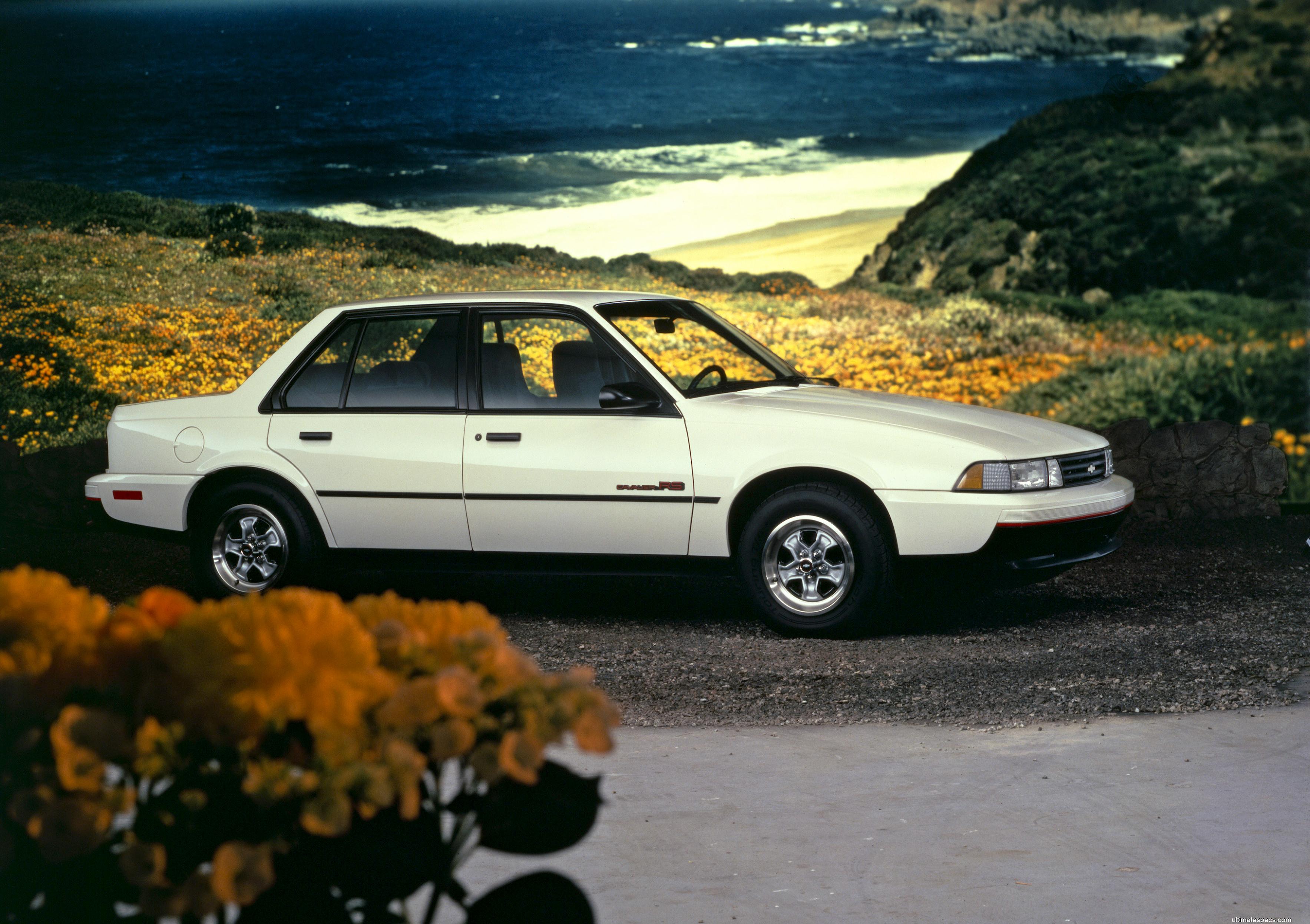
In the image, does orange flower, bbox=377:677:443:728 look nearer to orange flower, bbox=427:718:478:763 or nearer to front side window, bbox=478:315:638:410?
orange flower, bbox=427:718:478:763

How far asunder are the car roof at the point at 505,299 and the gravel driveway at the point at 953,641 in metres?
1.56

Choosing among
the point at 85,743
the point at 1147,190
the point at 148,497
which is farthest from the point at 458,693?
the point at 1147,190

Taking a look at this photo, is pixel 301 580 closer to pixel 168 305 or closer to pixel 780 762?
pixel 780 762

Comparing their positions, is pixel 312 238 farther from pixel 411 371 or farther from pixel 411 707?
pixel 411 707

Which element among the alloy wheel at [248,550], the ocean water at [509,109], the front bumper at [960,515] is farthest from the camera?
the ocean water at [509,109]

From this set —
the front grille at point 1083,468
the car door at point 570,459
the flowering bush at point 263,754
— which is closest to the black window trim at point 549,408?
the car door at point 570,459

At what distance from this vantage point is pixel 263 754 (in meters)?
1.46

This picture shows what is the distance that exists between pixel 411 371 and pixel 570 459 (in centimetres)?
104

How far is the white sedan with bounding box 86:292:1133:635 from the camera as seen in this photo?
6516 mm

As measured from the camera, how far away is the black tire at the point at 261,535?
7.24 m

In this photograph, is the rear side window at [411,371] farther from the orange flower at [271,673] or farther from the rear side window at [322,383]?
the orange flower at [271,673]

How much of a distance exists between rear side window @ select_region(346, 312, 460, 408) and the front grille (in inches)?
118

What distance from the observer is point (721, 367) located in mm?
7273

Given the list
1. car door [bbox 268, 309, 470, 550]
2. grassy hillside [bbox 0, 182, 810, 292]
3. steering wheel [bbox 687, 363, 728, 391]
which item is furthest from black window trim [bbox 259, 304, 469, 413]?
grassy hillside [bbox 0, 182, 810, 292]
